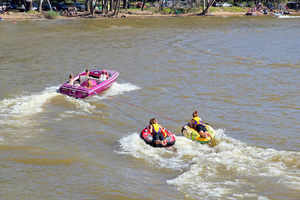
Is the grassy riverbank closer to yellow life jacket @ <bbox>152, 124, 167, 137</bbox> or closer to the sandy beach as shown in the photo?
the sandy beach

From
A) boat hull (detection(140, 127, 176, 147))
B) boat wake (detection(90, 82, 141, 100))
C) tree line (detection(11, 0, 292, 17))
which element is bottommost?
boat hull (detection(140, 127, 176, 147))

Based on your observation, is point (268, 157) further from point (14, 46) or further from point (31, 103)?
point (14, 46)

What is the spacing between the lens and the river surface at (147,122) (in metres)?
10.8

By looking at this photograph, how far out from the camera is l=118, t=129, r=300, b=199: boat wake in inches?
417

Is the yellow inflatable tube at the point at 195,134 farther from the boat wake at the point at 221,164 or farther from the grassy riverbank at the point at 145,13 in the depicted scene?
the grassy riverbank at the point at 145,13

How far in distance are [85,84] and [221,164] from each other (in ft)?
33.2

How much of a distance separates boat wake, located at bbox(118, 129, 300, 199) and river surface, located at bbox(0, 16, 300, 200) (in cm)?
3

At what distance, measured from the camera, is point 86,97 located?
19062 mm

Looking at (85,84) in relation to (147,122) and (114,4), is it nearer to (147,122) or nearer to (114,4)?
(147,122)

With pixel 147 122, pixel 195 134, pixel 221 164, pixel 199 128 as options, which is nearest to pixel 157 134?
pixel 195 134

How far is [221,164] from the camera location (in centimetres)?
1195

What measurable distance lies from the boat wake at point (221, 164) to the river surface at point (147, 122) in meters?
0.03

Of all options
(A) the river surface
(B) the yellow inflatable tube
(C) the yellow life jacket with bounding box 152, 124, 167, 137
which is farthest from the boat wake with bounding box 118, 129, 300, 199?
(C) the yellow life jacket with bounding box 152, 124, 167, 137

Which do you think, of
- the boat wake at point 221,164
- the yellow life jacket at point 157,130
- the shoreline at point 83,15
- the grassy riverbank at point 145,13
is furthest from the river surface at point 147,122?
the grassy riverbank at point 145,13
